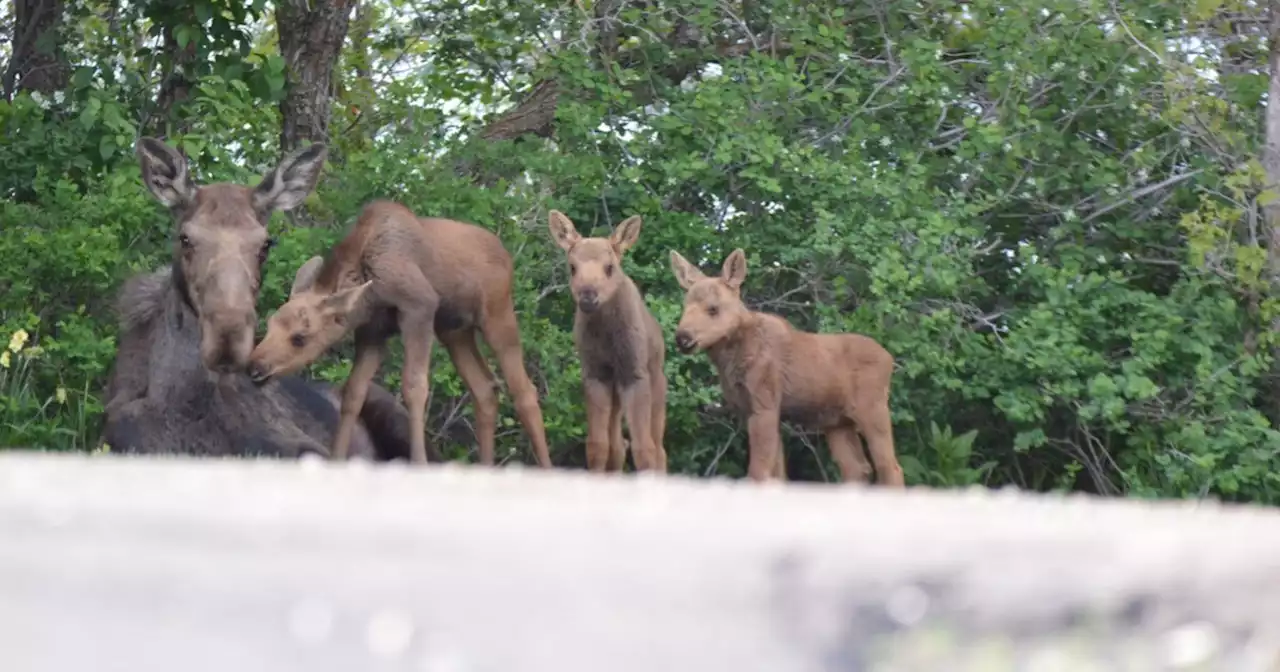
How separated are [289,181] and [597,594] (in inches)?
222

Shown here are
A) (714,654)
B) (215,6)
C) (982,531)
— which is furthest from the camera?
(215,6)

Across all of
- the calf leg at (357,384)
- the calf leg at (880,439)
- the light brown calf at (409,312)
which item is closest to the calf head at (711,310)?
the light brown calf at (409,312)

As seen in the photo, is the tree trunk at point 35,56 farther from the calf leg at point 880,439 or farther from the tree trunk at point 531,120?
the calf leg at point 880,439

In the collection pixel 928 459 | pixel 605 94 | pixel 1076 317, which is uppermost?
pixel 605 94

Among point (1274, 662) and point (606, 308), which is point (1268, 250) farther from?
point (1274, 662)

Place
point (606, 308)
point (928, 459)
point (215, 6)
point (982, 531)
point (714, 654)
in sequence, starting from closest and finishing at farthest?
1. point (714, 654)
2. point (982, 531)
3. point (606, 308)
4. point (928, 459)
5. point (215, 6)

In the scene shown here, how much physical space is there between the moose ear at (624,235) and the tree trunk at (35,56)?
213 inches

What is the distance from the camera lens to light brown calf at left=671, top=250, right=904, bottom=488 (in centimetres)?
688

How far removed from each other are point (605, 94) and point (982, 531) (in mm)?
8454

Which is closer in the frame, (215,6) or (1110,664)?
(1110,664)

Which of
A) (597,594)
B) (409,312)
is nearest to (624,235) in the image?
(409,312)

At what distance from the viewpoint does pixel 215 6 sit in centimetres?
955

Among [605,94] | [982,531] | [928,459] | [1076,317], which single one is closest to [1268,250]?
[1076,317]

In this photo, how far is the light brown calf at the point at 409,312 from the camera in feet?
20.2
